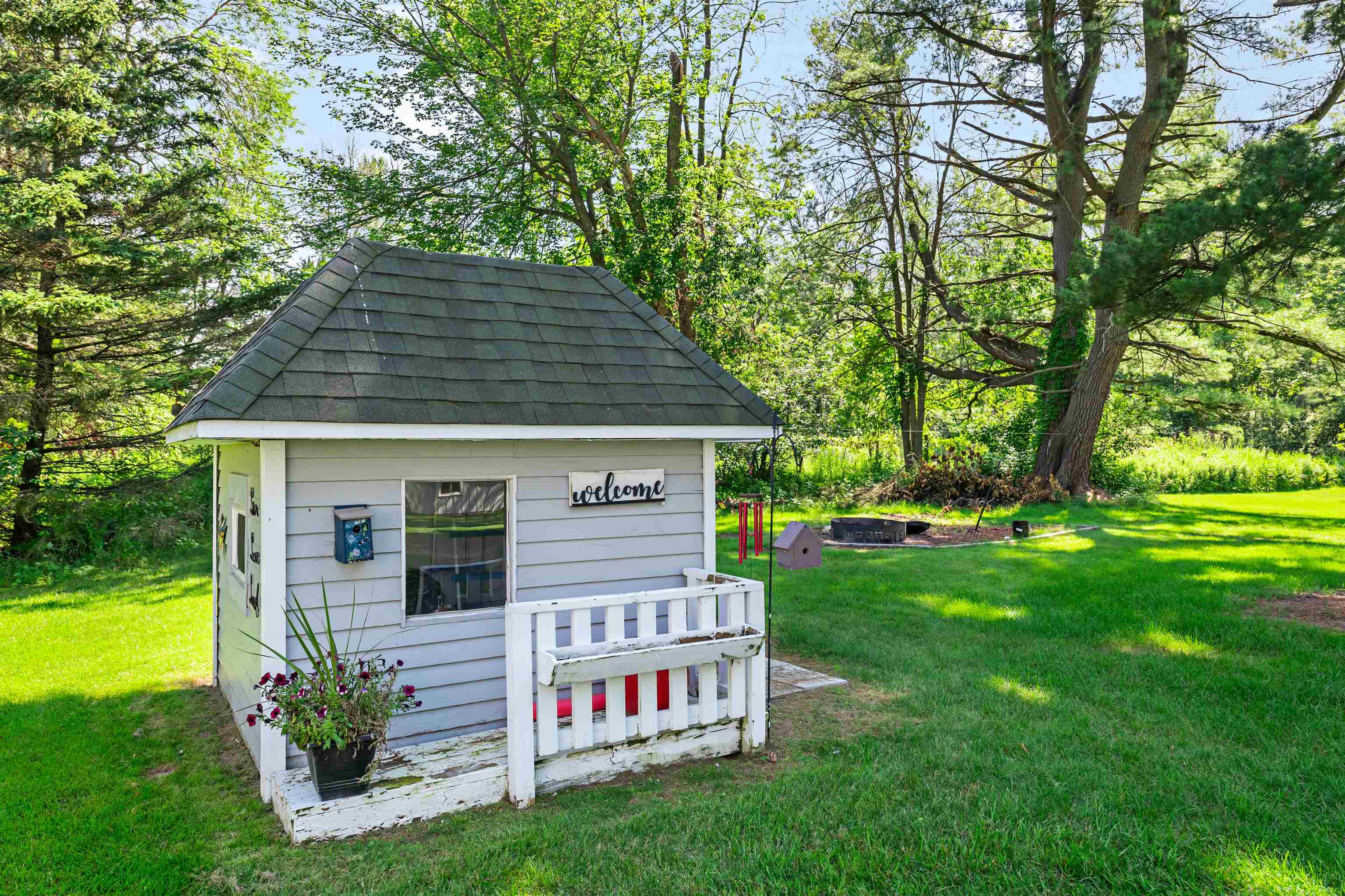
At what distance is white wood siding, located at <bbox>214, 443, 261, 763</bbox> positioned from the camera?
4.93 m

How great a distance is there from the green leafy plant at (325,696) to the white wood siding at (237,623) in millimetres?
407

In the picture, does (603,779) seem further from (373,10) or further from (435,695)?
(373,10)

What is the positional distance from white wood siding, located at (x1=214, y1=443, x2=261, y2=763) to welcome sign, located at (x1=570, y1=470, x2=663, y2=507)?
6.27 ft

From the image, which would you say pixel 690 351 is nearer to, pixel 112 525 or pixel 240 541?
pixel 240 541

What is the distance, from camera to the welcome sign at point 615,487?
207 inches

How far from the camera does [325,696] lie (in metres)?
3.94

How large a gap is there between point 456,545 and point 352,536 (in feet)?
2.28

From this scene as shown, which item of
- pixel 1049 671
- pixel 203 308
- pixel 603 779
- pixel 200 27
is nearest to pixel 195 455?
pixel 203 308

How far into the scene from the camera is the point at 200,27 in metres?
15.9

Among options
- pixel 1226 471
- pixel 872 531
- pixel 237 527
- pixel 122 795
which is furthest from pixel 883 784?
pixel 1226 471

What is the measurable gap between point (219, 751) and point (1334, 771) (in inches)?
267

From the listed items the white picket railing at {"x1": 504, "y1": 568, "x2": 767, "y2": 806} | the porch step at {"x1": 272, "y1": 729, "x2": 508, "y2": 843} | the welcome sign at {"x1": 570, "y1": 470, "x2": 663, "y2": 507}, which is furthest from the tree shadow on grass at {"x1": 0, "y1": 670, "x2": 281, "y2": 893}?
the welcome sign at {"x1": 570, "y1": 470, "x2": 663, "y2": 507}

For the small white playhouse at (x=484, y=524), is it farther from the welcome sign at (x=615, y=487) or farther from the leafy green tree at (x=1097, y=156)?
the leafy green tree at (x=1097, y=156)

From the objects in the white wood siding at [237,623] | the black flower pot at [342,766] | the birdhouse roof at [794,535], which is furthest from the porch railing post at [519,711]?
the birdhouse roof at [794,535]
